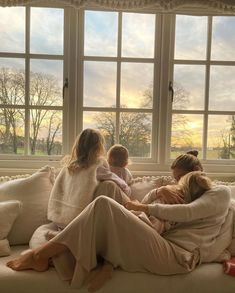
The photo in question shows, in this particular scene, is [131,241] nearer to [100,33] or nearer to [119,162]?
[119,162]

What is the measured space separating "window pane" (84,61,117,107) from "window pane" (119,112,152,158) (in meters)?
0.18

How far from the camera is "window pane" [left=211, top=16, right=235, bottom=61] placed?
267cm

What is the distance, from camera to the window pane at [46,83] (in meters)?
2.65

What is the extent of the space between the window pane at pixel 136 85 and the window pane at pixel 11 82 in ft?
2.66

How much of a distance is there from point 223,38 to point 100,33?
3.26 feet

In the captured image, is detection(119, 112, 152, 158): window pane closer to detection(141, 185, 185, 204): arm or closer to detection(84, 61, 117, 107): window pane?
detection(84, 61, 117, 107): window pane

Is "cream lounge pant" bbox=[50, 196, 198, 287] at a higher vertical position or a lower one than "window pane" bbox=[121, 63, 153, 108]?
lower

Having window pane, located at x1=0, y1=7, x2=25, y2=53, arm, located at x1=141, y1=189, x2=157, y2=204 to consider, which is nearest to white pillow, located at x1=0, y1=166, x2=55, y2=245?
arm, located at x1=141, y1=189, x2=157, y2=204

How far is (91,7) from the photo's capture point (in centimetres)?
256

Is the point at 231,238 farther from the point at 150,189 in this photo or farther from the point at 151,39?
the point at 151,39

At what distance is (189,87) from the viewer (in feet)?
8.87

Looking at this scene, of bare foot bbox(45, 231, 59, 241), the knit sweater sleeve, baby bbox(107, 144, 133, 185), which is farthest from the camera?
baby bbox(107, 144, 133, 185)

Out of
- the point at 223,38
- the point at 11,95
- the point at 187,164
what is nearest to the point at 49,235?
the point at 187,164

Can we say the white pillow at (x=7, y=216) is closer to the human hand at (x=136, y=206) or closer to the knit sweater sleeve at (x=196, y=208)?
the human hand at (x=136, y=206)
